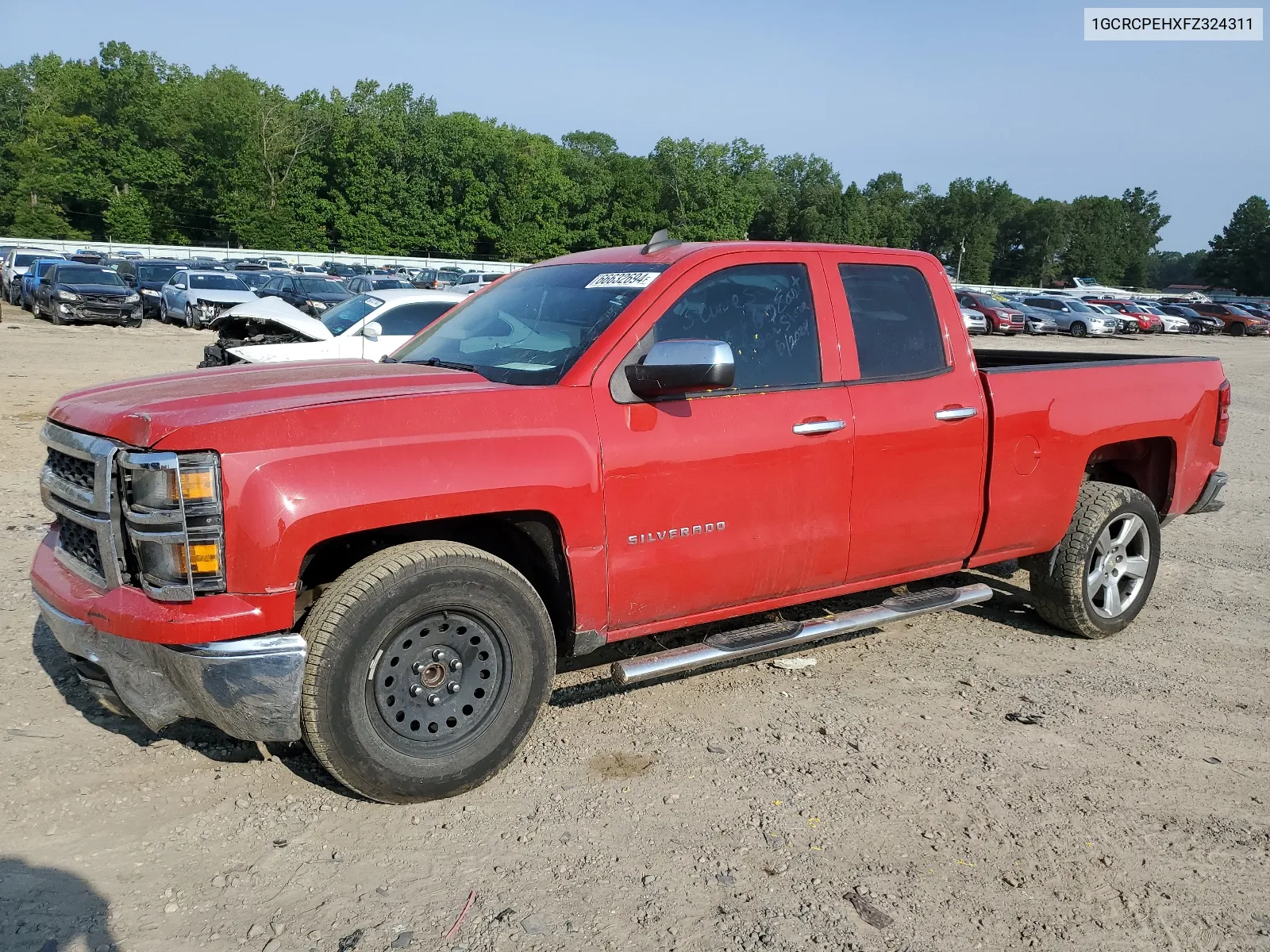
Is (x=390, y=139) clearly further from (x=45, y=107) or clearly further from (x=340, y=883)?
(x=340, y=883)

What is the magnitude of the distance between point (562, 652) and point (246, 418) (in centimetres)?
150

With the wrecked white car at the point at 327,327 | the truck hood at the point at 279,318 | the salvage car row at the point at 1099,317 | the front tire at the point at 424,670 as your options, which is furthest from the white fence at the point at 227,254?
the front tire at the point at 424,670

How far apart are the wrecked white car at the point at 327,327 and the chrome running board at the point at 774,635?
8.01 meters

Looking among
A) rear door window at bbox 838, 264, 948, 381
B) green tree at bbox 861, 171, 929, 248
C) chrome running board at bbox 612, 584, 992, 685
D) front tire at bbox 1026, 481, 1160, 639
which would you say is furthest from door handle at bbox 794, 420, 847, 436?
green tree at bbox 861, 171, 929, 248

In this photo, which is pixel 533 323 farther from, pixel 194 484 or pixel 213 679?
pixel 213 679

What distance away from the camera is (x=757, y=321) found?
4.15 m

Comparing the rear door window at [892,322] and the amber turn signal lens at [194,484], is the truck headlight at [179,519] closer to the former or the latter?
the amber turn signal lens at [194,484]

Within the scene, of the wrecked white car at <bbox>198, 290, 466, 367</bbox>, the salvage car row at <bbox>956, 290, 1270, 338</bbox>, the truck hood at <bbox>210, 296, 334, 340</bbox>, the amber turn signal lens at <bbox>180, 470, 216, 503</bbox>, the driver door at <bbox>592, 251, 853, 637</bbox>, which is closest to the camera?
the amber turn signal lens at <bbox>180, 470, 216, 503</bbox>

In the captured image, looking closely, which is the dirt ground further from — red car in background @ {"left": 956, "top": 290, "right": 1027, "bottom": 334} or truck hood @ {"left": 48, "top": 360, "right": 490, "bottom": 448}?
red car in background @ {"left": 956, "top": 290, "right": 1027, "bottom": 334}

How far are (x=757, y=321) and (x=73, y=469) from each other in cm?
264

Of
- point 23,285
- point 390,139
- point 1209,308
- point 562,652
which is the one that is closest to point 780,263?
point 562,652

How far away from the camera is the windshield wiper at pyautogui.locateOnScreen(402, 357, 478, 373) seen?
13.2 ft

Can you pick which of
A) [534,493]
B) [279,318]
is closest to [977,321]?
[279,318]

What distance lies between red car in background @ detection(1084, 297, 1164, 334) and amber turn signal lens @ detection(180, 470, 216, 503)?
2050 inches
